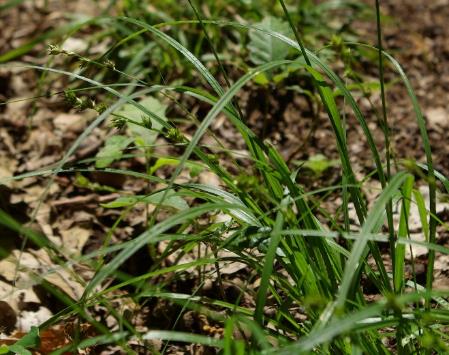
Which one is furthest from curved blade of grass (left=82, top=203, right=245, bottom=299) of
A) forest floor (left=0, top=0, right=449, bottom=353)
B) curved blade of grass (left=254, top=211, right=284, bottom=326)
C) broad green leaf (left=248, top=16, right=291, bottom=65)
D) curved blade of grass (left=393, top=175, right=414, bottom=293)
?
broad green leaf (left=248, top=16, right=291, bottom=65)

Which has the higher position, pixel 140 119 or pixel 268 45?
pixel 268 45

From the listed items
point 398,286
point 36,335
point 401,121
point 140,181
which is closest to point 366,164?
point 401,121

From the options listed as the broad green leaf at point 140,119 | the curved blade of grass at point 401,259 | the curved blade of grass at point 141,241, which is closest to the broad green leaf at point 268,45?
the broad green leaf at point 140,119

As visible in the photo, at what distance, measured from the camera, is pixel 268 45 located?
276 centimetres

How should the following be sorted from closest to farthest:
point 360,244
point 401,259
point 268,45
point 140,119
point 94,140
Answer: point 360,244, point 401,259, point 140,119, point 268,45, point 94,140

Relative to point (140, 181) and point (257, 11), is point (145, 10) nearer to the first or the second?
point (257, 11)

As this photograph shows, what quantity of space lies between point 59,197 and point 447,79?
2.12 metres

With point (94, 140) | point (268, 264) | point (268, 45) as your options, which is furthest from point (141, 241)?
point (94, 140)

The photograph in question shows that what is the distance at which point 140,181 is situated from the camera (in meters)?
2.84

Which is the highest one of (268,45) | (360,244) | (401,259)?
(268,45)

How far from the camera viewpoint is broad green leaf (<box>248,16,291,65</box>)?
270 cm

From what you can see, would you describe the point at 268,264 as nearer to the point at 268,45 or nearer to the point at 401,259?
the point at 401,259

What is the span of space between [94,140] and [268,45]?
91 cm

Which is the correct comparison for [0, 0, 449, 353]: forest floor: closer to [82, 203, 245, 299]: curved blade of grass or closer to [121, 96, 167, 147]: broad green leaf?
[121, 96, 167, 147]: broad green leaf
